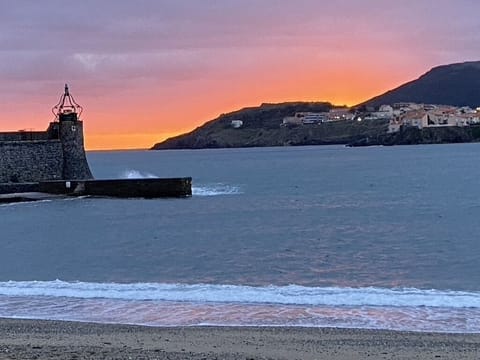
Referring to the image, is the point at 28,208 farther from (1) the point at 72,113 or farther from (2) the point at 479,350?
(2) the point at 479,350

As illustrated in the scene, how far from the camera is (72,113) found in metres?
49.2

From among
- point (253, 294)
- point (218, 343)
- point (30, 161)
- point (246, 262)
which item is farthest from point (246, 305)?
point (30, 161)

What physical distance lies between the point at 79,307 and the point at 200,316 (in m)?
2.63

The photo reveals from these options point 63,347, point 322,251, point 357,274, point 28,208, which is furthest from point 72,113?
point 63,347

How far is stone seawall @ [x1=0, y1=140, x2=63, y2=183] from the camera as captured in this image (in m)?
46.7

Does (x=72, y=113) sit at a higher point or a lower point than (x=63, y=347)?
higher

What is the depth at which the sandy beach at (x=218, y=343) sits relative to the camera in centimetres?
1020

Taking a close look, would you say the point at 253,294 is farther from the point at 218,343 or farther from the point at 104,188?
the point at 104,188

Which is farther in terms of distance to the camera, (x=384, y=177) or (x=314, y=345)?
(x=384, y=177)

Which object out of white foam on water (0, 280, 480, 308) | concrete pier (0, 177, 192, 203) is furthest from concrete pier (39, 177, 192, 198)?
white foam on water (0, 280, 480, 308)

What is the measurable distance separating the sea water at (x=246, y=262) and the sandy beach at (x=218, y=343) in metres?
0.94

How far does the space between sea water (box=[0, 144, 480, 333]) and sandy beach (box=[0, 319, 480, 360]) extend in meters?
0.94

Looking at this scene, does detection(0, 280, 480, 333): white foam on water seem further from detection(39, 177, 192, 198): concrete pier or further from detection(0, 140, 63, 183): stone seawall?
detection(0, 140, 63, 183): stone seawall

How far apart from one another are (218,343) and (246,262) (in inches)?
472
